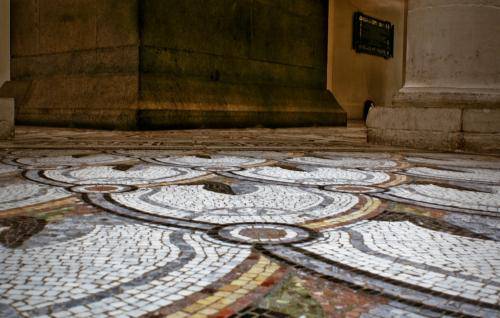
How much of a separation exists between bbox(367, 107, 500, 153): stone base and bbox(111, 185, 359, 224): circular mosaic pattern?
2463mm

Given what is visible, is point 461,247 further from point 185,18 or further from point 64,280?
point 185,18

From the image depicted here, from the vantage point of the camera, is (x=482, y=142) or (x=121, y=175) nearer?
(x=121, y=175)

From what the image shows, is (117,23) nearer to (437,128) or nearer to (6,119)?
(6,119)

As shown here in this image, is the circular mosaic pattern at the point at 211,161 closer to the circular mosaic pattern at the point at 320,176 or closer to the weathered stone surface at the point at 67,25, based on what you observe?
the circular mosaic pattern at the point at 320,176

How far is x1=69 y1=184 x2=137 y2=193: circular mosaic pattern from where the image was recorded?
6.07ft

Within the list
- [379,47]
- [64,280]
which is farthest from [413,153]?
[379,47]

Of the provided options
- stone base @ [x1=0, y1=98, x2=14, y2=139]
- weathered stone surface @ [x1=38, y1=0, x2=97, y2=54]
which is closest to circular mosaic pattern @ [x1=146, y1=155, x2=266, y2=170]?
stone base @ [x1=0, y1=98, x2=14, y2=139]

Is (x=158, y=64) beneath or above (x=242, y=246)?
above

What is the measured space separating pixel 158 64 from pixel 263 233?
547 cm

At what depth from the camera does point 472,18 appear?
4.03 m

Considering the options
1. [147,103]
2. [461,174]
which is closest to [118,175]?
[461,174]

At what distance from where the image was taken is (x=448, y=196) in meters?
1.88

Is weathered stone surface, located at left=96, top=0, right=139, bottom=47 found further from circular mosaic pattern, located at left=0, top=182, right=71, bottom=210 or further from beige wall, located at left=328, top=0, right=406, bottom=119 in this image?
beige wall, located at left=328, top=0, right=406, bottom=119

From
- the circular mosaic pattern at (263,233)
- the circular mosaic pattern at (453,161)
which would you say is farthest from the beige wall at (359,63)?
the circular mosaic pattern at (263,233)
